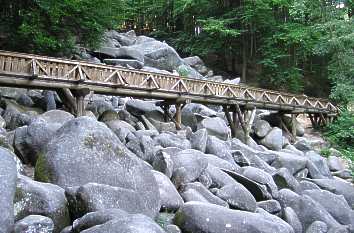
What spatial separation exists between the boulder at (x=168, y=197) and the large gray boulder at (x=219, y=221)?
84cm

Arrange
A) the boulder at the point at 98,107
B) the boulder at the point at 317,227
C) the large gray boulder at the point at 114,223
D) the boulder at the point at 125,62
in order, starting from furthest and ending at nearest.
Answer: the boulder at the point at 125,62 → the boulder at the point at 98,107 → the boulder at the point at 317,227 → the large gray boulder at the point at 114,223

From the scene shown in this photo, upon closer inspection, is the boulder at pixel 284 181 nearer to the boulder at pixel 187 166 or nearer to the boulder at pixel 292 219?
the boulder at pixel 292 219

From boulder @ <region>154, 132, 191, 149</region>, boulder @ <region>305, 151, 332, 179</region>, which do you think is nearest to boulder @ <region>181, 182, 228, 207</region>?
boulder @ <region>154, 132, 191, 149</region>

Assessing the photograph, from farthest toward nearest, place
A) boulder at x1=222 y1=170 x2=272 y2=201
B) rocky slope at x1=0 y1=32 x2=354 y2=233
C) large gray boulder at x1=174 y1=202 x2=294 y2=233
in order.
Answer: boulder at x1=222 y1=170 x2=272 y2=201
large gray boulder at x1=174 y1=202 x2=294 y2=233
rocky slope at x1=0 y1=32 x2=354 y2=233

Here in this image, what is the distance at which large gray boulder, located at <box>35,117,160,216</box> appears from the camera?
7367 mm

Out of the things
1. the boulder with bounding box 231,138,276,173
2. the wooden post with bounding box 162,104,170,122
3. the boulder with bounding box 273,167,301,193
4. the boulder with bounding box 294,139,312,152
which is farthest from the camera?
the boulder with bounding box 294,139,312,152

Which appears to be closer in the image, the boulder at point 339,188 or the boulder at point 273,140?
the boulder at point 339,188

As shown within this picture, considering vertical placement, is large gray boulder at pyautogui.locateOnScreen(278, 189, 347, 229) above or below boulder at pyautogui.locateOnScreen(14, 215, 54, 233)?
below

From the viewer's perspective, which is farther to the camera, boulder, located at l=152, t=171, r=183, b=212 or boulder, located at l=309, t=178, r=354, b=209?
boulder, located at l=309, t=178, r=354, b=209

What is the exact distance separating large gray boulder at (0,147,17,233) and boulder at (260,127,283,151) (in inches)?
611

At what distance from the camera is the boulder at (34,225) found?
18.3 ft

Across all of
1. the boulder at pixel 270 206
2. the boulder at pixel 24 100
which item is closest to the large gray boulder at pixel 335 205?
the boulder at pixel 270 206

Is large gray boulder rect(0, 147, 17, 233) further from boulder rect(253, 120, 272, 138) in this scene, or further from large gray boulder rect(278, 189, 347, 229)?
boulder rect(253, 120, 272, 138)

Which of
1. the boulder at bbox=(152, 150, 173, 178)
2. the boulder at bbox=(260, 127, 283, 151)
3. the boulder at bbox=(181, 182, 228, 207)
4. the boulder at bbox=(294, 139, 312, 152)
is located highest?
the boulder at bbox=(152, 150, 173, 178)
